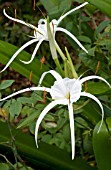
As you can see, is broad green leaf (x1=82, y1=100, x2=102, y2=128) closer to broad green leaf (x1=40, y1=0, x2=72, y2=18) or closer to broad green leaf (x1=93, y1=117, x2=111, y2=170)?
broad green leaf (x1=93, y1=117, x2=111, y2=170)

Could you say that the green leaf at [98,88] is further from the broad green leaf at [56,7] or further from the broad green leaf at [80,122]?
the broad green leaf at [56,7]

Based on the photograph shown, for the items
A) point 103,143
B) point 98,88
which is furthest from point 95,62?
point 103,143

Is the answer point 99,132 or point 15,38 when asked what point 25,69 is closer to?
point 99,132

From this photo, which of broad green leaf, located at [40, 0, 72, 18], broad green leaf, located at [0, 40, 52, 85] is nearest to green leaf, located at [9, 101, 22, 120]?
broad green leaf, located at [0, 40, 52, 85]

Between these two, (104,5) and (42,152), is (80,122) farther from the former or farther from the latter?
(104,5)

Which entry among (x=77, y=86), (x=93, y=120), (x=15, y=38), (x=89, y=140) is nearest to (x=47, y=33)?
(x=77, y=86)
